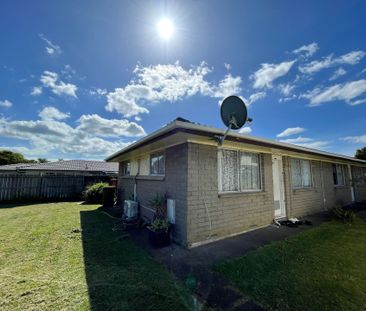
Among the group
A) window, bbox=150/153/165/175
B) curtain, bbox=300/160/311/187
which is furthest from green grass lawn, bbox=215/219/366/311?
curtain, bbox=300/160/311/187

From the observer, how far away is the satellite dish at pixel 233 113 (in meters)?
4.11

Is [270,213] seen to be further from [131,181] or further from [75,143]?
[75,143]

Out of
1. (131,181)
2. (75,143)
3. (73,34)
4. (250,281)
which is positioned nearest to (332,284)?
(250,281)

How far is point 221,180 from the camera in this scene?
514 centimetres

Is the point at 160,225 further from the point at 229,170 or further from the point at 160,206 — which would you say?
the point at 229,170

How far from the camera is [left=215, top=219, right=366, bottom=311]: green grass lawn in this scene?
7.70 ft

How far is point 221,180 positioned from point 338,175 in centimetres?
986

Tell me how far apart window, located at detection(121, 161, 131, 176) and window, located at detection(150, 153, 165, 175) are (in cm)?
359

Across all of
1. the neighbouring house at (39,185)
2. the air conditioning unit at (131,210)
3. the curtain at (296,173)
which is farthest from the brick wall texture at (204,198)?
the neighbouring house at (39,185)

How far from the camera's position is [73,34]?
5.73 m

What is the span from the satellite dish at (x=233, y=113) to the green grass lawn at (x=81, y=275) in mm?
3251

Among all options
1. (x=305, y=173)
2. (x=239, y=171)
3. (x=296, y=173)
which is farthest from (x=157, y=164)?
(x=305, y=173)

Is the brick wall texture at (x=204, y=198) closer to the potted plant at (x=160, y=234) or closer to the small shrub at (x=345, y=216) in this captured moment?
the potted plant at (x=160, y=234)

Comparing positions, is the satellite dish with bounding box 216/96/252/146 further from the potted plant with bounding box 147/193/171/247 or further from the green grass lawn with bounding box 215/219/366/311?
the green grass lawn with bounding box 215/219/366/311
